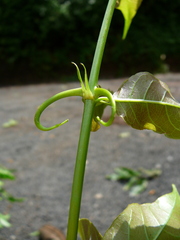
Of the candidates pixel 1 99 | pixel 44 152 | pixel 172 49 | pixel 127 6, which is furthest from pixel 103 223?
pixel 172 49

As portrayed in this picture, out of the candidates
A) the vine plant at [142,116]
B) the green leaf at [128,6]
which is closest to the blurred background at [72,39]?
the green leaf at [128,6]

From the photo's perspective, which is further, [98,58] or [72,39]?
[72,39]

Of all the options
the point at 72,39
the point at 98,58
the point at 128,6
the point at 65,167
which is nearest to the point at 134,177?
the point at 65,167

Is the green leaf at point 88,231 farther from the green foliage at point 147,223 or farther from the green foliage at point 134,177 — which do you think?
the green foliage at point 134,177

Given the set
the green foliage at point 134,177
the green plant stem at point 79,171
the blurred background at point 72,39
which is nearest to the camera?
the green plant stem at point 79,171

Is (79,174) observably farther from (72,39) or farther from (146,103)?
(72,39)

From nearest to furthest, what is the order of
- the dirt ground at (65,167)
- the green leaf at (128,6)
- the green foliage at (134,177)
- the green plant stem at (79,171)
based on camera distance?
the green plant stem at (79,171)
the green leaf at (128,6)
the dirt ground at (65,167)
the green foliage at (134,177)
